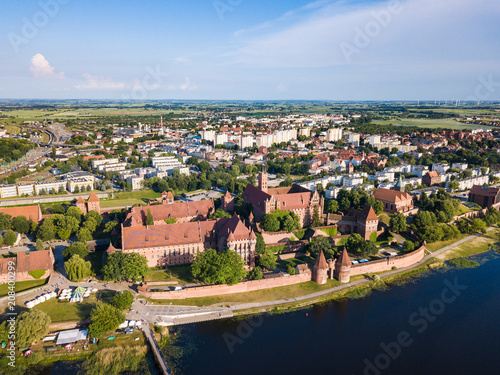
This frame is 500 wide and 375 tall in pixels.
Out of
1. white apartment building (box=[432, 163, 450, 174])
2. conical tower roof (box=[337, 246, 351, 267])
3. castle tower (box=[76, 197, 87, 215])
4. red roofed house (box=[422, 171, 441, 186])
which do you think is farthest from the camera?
white apartment building (box=[432, 163, 450, 174])

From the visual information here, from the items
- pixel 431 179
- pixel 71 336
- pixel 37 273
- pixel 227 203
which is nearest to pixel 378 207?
pixel 227 203

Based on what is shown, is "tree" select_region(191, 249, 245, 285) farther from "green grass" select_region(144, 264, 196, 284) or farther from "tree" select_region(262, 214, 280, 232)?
"tree" select_region(262, 214, 280, 232)

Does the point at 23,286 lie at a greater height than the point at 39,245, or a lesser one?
lesser

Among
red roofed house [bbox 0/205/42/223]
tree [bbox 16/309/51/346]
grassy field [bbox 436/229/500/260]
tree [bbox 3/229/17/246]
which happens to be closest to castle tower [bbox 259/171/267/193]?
grassy field [bbox 436/229/500/260]

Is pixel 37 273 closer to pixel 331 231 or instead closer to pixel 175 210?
pixel 175 210

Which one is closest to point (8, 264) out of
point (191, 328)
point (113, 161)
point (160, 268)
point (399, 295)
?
point (160, 268)

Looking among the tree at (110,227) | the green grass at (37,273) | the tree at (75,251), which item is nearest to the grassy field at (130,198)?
the tree at (110,227)
